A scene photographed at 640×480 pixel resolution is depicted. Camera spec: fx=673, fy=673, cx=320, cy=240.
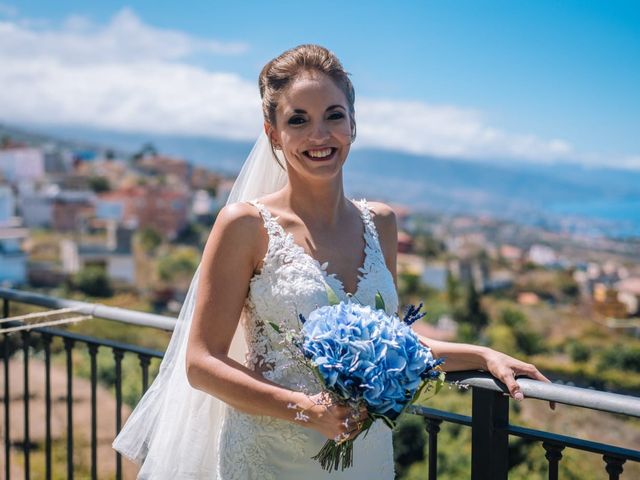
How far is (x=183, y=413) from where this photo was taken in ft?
6.07

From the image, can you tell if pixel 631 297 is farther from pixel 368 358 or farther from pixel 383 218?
pixel 368 358

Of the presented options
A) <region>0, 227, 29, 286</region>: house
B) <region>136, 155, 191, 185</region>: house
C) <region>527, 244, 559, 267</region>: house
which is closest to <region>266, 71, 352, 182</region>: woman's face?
<region>0, 227, 29, 286</region>: house

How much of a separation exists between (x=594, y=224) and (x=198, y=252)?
14214 cm

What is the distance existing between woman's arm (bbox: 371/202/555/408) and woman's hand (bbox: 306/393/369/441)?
1.43ft

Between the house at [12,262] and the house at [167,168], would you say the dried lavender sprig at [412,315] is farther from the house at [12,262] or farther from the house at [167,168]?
the house at [167,168]

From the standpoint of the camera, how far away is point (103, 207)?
3718 inches

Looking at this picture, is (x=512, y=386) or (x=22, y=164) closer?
(x=512, y=386)

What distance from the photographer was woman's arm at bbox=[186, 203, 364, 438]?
4.94ft

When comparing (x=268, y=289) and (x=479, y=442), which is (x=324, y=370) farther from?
(x=479, y=442)

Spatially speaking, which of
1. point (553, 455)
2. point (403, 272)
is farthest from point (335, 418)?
point (403, 272)

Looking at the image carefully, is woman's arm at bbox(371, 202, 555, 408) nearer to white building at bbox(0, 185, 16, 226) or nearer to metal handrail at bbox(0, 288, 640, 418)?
metal handrail at bbox(0, 288, 640, 418)

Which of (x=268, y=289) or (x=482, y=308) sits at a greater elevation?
(x=268, y=289)

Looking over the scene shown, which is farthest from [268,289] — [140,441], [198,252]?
[198,252]

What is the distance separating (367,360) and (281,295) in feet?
1.30
